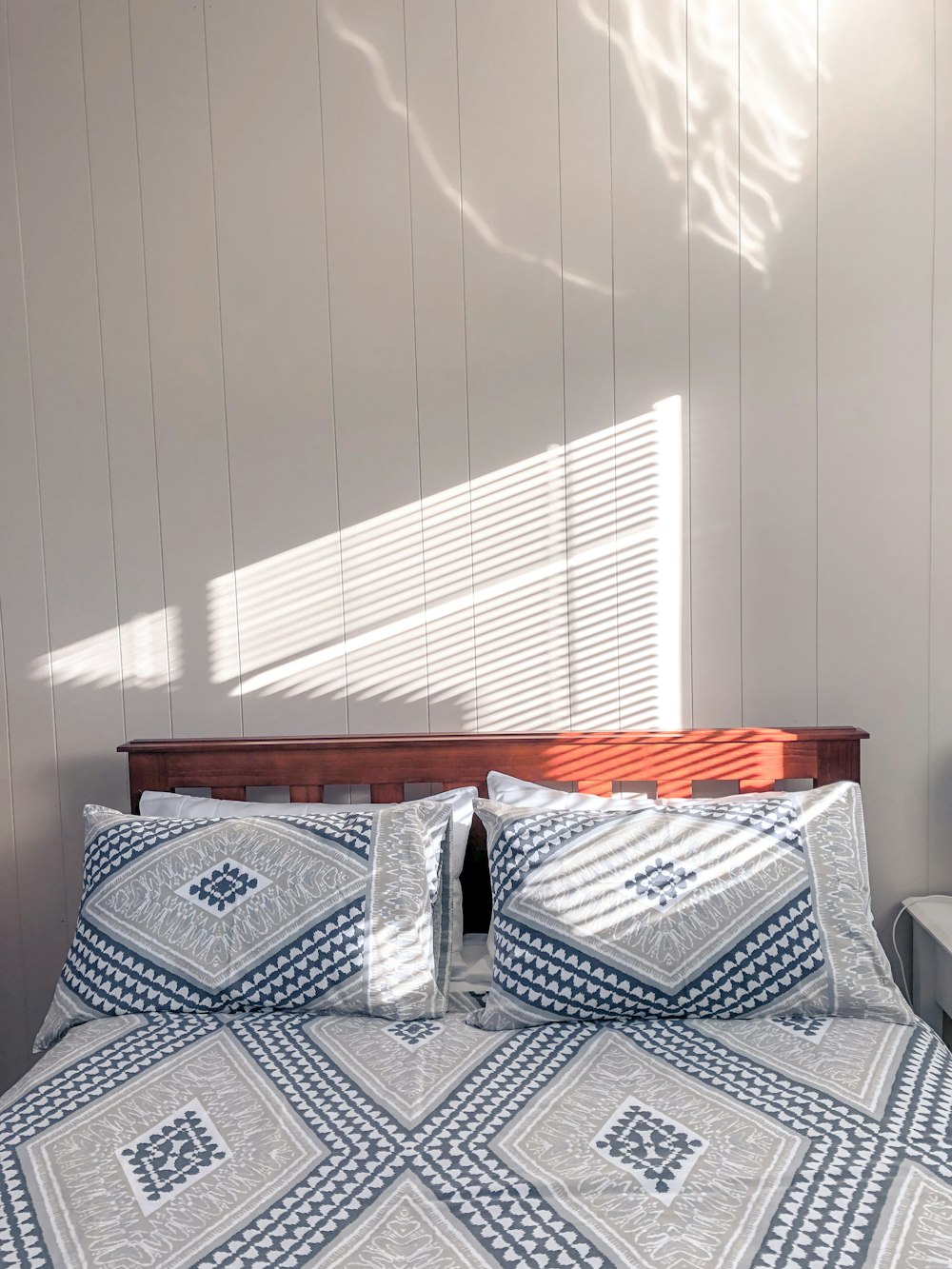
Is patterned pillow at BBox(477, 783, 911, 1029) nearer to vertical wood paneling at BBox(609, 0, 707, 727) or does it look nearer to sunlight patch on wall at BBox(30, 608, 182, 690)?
vertical wood paneling at BBox(609, 0, 707, 727)

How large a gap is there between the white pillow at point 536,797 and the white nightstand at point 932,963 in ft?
2.05

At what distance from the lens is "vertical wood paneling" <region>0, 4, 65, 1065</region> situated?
7.04 feet

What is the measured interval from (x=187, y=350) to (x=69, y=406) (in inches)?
11.4

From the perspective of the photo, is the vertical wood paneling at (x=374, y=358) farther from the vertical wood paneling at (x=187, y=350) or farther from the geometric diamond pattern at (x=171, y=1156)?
the geometric diamond pattern at (x=171, y=1156)

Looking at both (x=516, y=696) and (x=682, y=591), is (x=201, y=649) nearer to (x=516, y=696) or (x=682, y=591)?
(x=516, y=696)

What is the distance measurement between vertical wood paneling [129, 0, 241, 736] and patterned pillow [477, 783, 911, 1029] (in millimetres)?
836

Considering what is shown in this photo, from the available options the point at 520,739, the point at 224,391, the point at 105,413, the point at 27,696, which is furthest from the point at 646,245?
the point at 27,696

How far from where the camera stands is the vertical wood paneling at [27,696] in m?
2.15

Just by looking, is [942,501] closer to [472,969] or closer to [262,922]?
[472,969]

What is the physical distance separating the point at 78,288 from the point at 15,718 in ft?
3.13

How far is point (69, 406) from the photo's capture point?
214cm

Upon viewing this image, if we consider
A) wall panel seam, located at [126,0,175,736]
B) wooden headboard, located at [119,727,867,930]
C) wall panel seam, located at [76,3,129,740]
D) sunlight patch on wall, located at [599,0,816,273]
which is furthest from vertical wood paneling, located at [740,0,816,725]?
wall panel seam, located at [76,3,129,740]

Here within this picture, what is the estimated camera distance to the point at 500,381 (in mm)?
2094

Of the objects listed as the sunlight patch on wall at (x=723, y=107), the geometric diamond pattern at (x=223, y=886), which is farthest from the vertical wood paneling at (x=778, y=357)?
the geometric diamond pattern at (x=223, y=886)
